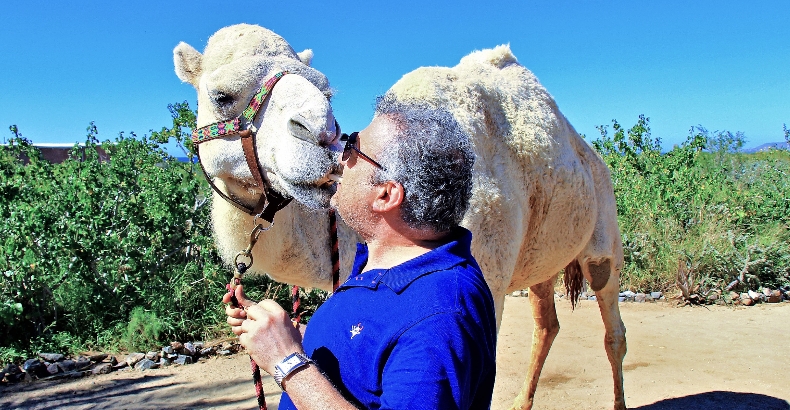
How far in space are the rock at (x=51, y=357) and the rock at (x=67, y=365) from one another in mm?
123

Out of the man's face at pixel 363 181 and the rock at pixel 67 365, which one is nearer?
the man's face at pixel 363 181

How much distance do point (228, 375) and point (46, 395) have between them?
4.68ft

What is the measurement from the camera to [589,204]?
4367 mm

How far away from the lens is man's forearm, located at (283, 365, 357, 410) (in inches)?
50.9

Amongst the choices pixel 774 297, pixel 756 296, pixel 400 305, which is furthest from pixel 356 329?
pixel 774 297

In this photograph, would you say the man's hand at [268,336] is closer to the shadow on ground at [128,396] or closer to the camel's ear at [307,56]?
the camel's ear at [307,56]

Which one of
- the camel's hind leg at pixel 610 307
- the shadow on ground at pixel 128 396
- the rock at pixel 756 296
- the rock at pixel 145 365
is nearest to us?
the shadow on ground at pixel 128 396

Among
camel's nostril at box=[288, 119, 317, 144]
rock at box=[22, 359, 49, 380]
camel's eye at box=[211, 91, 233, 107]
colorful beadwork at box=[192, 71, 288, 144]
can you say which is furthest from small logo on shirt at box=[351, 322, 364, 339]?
rock at box=[22, 359, 49, 380]

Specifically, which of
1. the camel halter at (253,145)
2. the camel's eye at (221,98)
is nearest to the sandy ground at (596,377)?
the camel halter at (253,145)

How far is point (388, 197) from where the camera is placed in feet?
4.83

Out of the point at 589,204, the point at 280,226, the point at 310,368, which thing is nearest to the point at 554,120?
the point at 589,204

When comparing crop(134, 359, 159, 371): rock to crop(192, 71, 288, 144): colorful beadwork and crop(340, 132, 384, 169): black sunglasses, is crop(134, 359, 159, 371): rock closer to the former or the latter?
crop(192, 71, 288, 144): colorful beadwork

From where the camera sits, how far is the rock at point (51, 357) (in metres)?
5.62

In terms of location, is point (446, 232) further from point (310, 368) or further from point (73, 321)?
point (73, 321)
